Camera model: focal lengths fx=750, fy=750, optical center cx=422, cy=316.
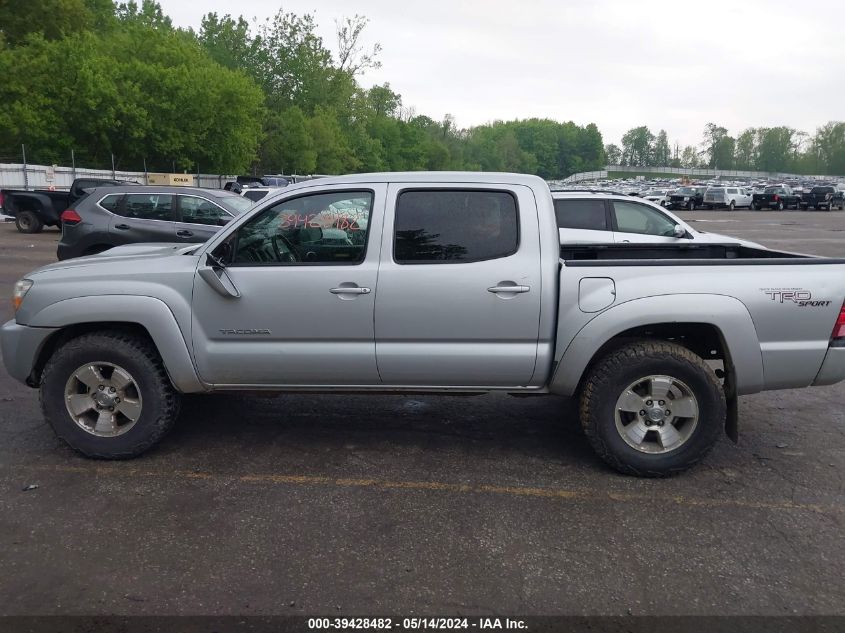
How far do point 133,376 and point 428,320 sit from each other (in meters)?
1.91

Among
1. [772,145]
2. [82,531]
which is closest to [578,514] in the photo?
[82,531]

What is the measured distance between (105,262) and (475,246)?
2497mm

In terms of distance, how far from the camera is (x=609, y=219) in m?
9.92

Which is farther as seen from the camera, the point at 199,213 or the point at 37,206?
the point at 37,206

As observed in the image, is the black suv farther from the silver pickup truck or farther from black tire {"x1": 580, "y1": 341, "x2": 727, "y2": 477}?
black tire {"x1": 580, "y1": 341, "x2": 727, "y2": 477}

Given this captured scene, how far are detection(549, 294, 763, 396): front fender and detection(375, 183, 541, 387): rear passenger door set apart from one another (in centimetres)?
31

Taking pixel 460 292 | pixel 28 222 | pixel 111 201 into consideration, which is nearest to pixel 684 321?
pixel 460 292

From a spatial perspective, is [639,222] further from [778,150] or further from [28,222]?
[778,150]

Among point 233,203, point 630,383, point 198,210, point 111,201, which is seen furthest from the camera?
point 233,203

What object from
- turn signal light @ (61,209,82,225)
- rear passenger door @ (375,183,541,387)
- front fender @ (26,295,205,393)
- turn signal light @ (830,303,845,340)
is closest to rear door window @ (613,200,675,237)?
turn signal light @ (830,303,845,340)

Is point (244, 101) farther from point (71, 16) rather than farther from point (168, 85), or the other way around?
point (71, 16)

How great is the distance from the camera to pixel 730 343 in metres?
4.46

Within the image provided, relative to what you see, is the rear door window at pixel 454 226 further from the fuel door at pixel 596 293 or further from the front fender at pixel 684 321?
the front fender at pixel 684 321

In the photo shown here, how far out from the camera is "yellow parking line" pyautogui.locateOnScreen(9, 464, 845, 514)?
14.1 ft
